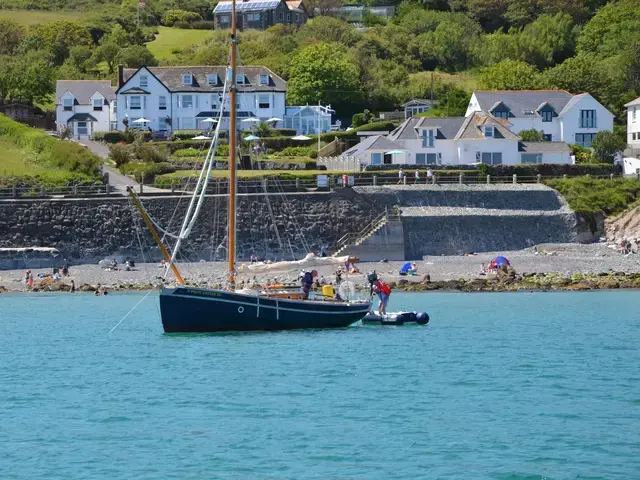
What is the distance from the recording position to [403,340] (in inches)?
1629

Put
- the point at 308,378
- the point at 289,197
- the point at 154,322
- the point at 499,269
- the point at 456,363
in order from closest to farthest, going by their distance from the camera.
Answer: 1. the point at 308,378
2. the point at 456,363
3. the point at 154,322
4. the point at 499,269
5. the point at 289,197

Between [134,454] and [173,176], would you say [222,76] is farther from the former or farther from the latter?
A: [134,454]

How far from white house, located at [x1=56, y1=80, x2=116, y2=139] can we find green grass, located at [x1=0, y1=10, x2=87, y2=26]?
3680 centimetres

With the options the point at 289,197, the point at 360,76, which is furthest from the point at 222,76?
the point at 289,197

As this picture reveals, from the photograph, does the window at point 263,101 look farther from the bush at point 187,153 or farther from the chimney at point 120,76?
the bush at point 187,153

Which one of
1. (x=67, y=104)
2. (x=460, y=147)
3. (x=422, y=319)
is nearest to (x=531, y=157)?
(x=460, y=147)

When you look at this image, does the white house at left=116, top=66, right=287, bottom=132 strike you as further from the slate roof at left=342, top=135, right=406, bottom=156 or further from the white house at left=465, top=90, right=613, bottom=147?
the white house at left=465, top=90, right=613, bottom=147

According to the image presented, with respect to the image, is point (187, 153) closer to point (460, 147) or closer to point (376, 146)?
point (376, 146)

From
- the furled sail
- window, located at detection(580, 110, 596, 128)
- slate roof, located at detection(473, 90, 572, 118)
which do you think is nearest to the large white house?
slate roof, located at detection(473, 90, 572, 118)

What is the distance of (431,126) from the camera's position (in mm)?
83250

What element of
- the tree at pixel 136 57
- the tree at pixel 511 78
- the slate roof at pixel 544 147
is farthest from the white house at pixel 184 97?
the slate roof at pixel 544 147

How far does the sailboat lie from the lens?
133ft

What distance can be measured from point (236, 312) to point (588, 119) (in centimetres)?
5435

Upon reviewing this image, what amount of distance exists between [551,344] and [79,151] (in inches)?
1700
